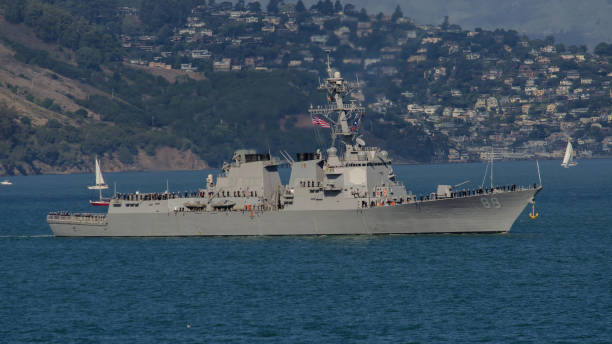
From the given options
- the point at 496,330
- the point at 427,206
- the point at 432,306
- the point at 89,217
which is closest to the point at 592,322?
the point at 496,330

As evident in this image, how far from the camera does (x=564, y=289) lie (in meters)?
46.6

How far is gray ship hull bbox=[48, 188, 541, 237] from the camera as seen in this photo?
199ft

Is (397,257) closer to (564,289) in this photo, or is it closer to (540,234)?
(564,289)

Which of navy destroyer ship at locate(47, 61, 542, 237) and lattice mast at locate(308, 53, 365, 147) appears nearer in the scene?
navy destroyer ship at locate(47, 61, 542, 237)

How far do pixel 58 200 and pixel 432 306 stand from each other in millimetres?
91532

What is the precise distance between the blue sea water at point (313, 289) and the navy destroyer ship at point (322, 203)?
1079 mm

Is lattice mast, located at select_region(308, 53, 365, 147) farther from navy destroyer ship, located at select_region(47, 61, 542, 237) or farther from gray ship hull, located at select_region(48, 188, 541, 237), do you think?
gray ship hull, located at select_region(48, 188, 541, 237)

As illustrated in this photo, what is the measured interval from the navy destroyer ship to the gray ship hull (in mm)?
64

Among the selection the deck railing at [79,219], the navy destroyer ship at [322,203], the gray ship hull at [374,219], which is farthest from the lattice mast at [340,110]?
the deck railing at [79,219]

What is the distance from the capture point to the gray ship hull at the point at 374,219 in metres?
60.7

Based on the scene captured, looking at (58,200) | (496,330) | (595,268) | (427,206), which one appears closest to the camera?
(496,330)

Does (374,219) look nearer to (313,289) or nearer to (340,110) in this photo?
(340,110)

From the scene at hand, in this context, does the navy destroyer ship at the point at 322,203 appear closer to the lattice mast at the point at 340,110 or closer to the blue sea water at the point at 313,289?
the lattice mast at the point at 340,110

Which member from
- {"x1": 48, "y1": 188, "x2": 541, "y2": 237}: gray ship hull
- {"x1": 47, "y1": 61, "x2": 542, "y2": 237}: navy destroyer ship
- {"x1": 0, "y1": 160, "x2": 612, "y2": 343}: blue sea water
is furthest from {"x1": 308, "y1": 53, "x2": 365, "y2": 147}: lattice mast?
{"x1": 0, "y1": 160, "x2": 612, "y2": 343}: blue sea water
